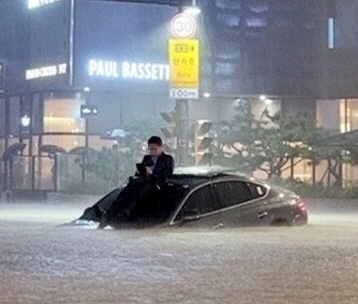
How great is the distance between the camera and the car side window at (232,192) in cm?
1808

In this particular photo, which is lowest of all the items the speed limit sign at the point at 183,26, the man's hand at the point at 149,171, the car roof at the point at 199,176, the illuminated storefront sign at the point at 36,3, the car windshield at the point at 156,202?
the car windshield at the point at 156,202

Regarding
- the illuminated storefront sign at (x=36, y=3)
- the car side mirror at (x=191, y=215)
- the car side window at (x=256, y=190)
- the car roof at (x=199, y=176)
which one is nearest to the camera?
the car side mirror at (x=191, y=215)

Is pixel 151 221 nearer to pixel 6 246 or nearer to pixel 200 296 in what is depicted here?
pixel 6 246

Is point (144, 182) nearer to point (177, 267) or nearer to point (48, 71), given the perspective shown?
point (177, 267)

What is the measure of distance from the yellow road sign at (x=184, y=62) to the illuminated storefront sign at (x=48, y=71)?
2328 cm

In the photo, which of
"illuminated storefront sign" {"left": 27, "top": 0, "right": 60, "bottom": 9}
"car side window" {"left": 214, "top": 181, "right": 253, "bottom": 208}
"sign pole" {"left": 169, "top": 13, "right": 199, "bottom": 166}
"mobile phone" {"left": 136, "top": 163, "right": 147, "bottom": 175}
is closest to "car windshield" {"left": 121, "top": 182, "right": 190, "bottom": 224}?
"mobile phone" {"left": 136, "top": 163, "right": 147, "bottom": 175}

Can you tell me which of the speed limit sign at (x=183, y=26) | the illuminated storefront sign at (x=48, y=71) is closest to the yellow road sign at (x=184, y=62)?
the speed limit sign at (x=183, y=26)

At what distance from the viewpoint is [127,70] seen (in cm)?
4844

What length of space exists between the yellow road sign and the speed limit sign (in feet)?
0.67

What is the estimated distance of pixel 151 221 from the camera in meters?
18.0

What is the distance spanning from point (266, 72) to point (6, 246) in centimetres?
3774

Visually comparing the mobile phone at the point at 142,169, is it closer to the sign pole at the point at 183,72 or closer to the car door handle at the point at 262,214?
the car door handle at the point at 262,214

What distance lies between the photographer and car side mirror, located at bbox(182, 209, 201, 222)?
58.1 feet

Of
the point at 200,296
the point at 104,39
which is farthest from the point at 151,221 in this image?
the point at 104,39
